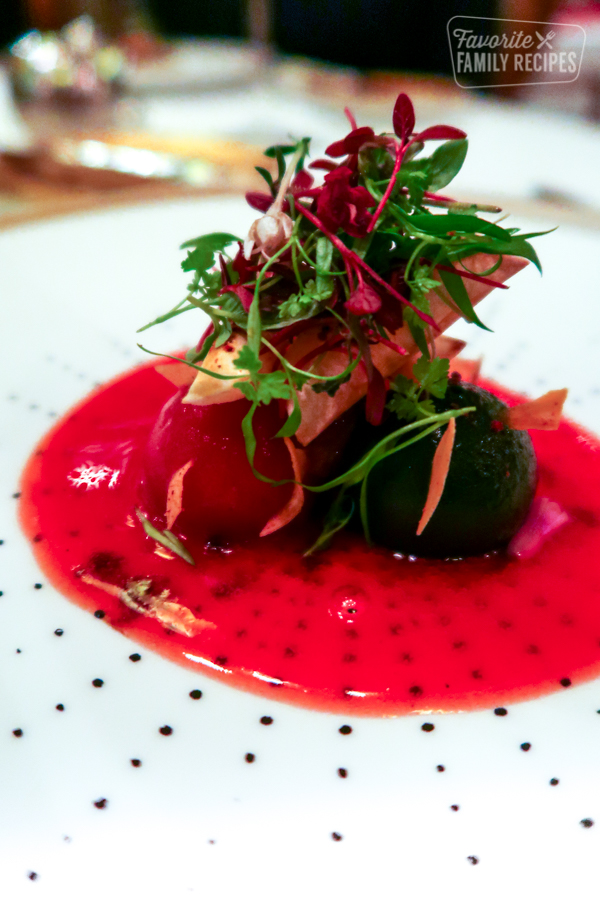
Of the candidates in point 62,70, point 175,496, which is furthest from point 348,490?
point 62,70

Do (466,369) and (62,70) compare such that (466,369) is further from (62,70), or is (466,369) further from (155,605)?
(62,70)

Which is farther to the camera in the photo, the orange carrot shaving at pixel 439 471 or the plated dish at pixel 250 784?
the orange carrot shaving at pixel 439 471

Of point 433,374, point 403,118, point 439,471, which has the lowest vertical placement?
point 439,471

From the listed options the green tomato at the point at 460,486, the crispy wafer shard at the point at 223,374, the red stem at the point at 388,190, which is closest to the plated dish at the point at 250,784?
the green tomato at the point at 460,486

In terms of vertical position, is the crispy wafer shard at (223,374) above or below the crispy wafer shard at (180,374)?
above

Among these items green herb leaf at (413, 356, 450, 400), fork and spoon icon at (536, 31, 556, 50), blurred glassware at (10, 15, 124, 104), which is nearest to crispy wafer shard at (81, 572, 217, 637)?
green herb leaf at (413, 356, 450, 400)

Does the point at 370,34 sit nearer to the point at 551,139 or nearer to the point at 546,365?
the point at 551,139

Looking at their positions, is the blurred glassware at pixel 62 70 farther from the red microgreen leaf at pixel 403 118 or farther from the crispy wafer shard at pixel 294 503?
the crispy wafer shard at pixel 294 503
